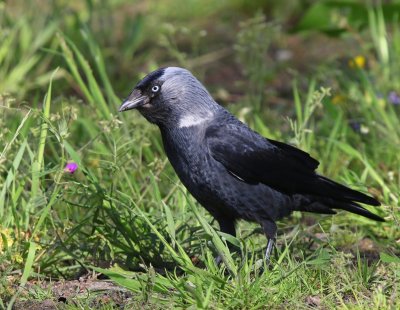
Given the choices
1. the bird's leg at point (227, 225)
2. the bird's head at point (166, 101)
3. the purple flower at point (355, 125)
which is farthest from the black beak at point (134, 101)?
the purple flower at point (355, 125)

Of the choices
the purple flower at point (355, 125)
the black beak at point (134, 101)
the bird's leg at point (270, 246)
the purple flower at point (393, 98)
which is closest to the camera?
the bird's leg at point (270, 246)

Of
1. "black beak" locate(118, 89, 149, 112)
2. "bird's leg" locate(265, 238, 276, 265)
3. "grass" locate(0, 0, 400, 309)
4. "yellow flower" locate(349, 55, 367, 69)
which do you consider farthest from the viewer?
"yellow flower" locate(349, 55, 367, 69)

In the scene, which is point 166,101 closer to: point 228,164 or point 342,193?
point 228,164

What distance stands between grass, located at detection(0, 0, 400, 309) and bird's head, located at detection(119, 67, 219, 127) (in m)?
0.19

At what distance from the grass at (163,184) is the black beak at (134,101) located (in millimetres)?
106

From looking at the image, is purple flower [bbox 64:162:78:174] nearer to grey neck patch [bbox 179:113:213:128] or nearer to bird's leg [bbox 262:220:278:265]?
grey neck patch [bbox 179:113:213:128]

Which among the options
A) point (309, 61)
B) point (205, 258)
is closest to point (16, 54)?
point (309, 61)

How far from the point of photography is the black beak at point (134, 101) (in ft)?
13.8

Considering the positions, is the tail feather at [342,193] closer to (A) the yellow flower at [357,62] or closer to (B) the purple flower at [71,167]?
(B) the purple flower at [71,167]

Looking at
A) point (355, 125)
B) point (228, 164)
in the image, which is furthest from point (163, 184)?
point (355, 125)

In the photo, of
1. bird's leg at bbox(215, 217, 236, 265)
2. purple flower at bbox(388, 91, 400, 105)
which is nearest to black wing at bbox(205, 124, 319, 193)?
bird's leg at bbox(215, 217, 236, 265)

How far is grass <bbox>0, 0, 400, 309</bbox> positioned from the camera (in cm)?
365

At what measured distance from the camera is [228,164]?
4133mm

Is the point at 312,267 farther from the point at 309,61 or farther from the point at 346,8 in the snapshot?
the point at 309,61
